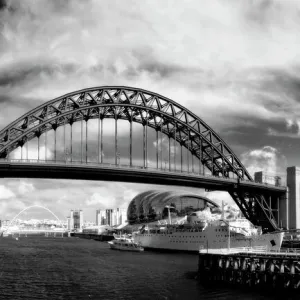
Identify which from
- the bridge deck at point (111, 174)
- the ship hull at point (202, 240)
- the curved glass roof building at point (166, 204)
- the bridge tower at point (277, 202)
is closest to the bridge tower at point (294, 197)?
the bridge tower at point (277, 202)

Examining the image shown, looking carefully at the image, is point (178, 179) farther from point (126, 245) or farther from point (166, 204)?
point (166, 204)

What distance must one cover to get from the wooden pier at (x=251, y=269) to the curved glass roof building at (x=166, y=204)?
258 ft

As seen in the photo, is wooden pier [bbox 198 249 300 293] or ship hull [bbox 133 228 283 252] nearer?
wooden pier [bbox 198 249 300 293]

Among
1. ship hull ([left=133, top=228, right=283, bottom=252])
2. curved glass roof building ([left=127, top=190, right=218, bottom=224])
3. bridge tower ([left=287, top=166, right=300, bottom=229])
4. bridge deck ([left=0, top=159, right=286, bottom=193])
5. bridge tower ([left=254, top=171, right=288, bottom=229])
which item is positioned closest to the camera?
bridge deck ([left=0, top=159, right=286, bottom=193])

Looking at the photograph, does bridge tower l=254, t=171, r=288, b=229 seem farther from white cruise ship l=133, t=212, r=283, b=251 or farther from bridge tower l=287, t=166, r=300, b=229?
white cruise ship l=133, t=212, r=283, b=251

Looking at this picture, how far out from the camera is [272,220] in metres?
87.8

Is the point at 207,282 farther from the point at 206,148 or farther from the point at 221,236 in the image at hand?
the point at 206,148

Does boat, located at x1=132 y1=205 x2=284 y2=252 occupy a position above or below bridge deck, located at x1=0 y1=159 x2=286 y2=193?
below

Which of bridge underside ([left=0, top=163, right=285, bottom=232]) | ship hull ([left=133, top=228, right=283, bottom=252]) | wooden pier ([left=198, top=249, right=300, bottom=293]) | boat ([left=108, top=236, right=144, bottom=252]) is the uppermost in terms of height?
bridge underside ([left=0, top=163, right=285, bottom=232])

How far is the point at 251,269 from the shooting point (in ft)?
136

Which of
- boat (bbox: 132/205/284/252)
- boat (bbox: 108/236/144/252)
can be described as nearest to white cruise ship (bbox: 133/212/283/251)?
boat (bbox: 132/205/284/252)

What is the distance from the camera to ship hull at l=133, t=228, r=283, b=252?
229 ft

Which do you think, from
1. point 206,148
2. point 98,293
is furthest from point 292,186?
point 98,293

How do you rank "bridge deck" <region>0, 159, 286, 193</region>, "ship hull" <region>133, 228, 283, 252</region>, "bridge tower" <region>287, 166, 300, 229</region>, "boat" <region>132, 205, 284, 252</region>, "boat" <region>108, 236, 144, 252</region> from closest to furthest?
"bridge deck" <region>0, 159, 286, 193</region>
"ship hull" <region>133, 228, 283, 252</region>
"boat" <region>132, 205, 284, 252</region>
"boat" <region>108, 236, 144, 252</region>
"bridge tower" <region>287, 166, 300, 229</region>
